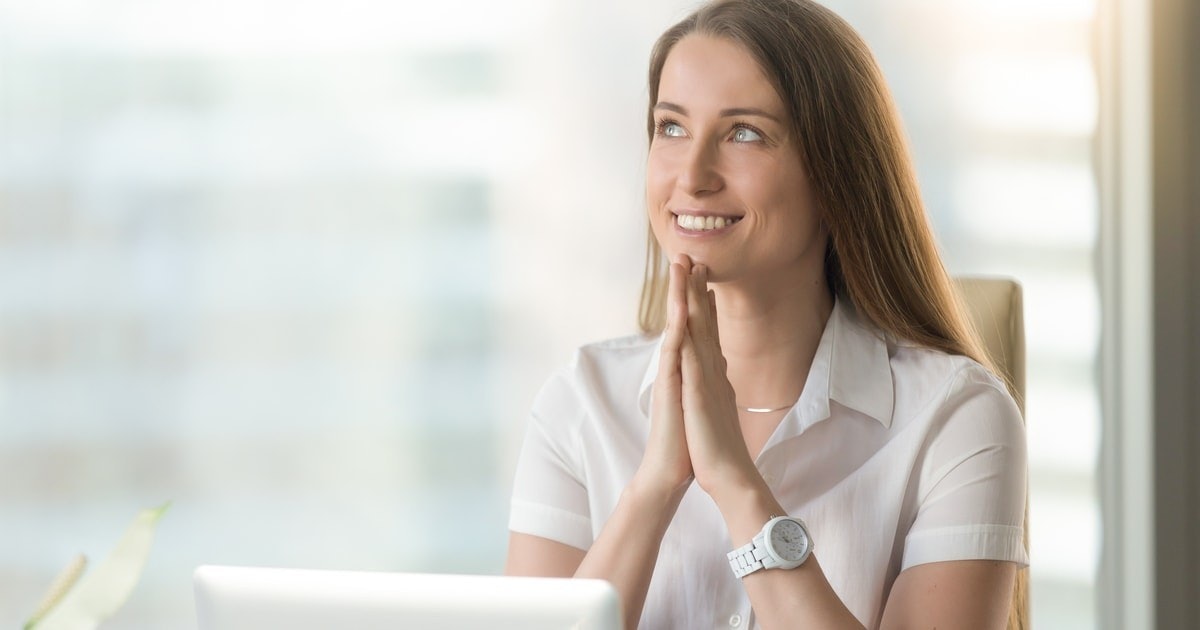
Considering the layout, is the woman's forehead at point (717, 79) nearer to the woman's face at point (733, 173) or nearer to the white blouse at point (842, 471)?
the woman's face at point (733, 173)

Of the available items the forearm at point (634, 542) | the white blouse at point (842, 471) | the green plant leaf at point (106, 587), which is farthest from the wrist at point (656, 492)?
the green plant leaf at point (106, 587)

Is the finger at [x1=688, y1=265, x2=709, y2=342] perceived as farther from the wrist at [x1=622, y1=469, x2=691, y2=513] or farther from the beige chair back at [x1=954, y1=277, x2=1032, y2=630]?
the beige chair back at [x1=954, y1=277, x2=1032, y2=630]

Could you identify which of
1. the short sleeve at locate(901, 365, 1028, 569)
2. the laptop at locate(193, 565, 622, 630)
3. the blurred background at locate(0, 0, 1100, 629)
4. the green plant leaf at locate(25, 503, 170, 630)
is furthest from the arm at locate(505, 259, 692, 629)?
the blurred background at locate(0, 0, 1100, 629)

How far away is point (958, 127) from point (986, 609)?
1548 millimetres

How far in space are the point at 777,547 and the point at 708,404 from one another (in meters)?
0.22

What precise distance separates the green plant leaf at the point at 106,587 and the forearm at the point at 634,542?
3.08 feet

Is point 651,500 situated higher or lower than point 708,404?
lower

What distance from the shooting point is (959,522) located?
1.57 metres

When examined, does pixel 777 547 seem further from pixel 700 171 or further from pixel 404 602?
pixel 404 602

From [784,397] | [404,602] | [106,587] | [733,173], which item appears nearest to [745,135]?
[733,173]

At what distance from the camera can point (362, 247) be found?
295 centimetres

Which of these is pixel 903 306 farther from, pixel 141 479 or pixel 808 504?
pixel 141 479

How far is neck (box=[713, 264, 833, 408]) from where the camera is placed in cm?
180

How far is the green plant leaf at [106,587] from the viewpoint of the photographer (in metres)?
0.73
